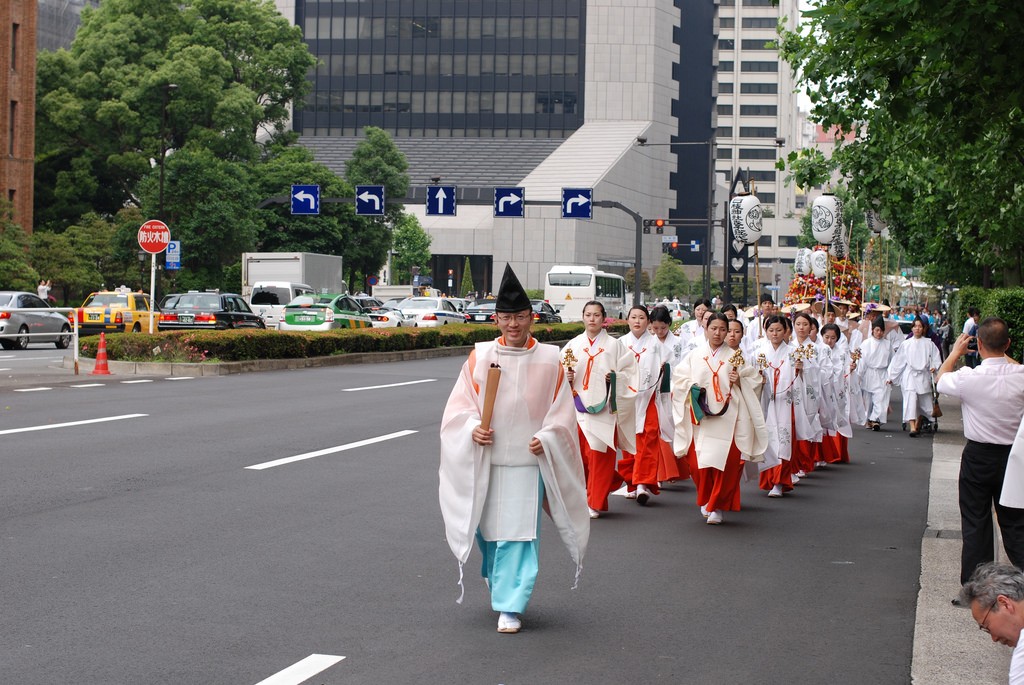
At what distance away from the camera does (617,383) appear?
10906 mm

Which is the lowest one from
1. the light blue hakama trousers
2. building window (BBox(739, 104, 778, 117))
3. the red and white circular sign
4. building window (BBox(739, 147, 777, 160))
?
the light blue hakama trousers

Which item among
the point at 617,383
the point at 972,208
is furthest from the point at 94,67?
the point at 617,383

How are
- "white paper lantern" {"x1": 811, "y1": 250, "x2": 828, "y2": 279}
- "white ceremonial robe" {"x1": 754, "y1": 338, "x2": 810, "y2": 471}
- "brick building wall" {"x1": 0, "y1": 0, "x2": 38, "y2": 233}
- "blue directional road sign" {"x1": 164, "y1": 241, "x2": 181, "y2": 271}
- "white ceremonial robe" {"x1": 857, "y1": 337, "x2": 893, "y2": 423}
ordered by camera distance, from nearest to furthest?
"white ceremonial robe" {"x1": 754, "y1": 338, "x2": 810, "y2": 471}
"white ceremonial robe" {"x1": 857, "y1": 337, "x2": 893, "y2": 423}
"white paper lantern" {"x1": 811, "y1": 250, "x2": 828, "y2": 279}
"blue directional road sign" {"x1": 164, "y1": 241, "x2": 181, "y2": 271}
"brick building wall" {"x1": 0, "y1": 0, "x2": 38, "y2": 233}

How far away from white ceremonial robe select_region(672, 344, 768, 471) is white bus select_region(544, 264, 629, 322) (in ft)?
179

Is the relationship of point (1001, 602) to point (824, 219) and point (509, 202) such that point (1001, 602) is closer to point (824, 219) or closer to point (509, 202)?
point (824, 219)

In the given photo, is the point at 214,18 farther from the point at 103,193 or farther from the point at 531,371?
the point at 531,371

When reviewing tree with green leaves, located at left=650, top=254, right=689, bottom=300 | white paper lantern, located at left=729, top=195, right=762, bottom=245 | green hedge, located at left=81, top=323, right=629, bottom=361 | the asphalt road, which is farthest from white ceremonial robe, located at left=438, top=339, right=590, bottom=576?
tree with green leaves, located at left=650, top=254, right=689, bottom=300

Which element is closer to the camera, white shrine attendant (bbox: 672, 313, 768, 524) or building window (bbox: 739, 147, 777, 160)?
white shrine attendant (bbox: 672, 313, 768, 524)

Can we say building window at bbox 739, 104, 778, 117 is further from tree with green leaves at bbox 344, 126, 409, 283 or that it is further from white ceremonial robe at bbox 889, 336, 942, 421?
white ceremonial robe at bbox 889, 336, 942, 421

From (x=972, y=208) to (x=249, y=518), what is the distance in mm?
12268

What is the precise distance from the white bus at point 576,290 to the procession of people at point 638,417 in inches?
1755

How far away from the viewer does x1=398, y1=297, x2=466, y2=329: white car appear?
48.4 metres

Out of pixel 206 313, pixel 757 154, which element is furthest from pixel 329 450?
pixel 757 154

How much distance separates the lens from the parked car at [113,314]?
36.7m
